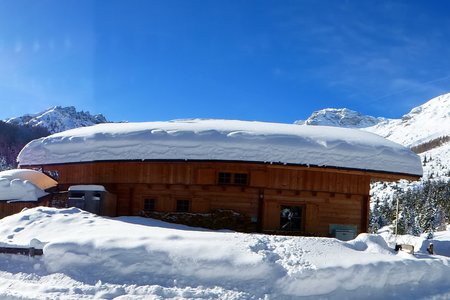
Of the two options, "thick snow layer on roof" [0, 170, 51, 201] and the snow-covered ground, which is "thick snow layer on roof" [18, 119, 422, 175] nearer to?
"thick snow layer on roof" [0, 170, 51, 201]

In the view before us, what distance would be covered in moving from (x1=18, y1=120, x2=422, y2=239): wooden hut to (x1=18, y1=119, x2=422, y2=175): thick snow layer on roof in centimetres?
3

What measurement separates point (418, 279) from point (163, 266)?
17.2ft

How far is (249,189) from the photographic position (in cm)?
1347

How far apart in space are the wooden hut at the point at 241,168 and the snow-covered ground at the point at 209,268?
2902 mm

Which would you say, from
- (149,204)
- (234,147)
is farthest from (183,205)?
(234,147)

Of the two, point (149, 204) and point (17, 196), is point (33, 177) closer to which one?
point (17, 196)

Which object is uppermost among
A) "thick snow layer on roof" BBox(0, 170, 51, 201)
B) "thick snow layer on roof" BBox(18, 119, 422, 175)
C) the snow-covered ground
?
"thick snow layer on roof" BBox(18, 119, 422, 175)

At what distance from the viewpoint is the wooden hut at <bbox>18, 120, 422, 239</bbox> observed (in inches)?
493

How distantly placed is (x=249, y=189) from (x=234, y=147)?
1.65m

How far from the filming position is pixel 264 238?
10109 millimetres

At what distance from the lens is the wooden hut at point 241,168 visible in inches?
493

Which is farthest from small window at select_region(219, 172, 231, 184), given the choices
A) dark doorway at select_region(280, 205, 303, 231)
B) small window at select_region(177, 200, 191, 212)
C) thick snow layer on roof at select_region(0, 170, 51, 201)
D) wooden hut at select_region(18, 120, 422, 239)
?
thick snow layer on roof at select_region(0, 170, 51, 201)

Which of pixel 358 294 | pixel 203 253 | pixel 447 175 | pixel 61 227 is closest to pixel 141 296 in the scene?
pixel 203 253

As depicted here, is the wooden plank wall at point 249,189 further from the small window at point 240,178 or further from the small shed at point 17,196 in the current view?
the small shed at point 17,196
